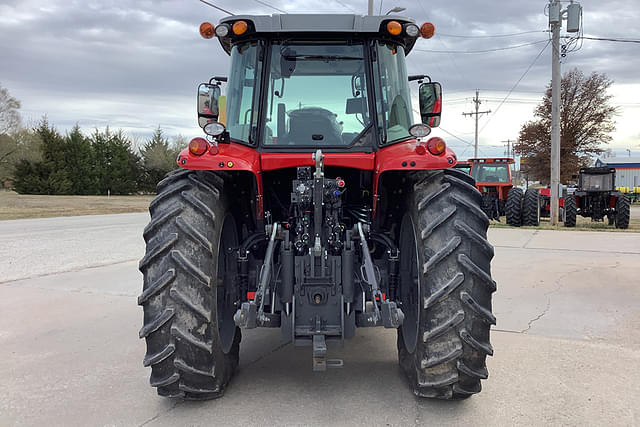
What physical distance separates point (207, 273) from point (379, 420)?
4.70 feet

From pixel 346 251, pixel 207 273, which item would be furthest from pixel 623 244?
pixel 207 273

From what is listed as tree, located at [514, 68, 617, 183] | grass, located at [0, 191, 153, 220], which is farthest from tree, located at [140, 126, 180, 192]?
tree, located at [514, 68, 617, 183]

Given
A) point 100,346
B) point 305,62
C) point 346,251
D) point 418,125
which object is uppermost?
point 305,62

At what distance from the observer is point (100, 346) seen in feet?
15.9

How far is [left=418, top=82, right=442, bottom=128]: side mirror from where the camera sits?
409 cm

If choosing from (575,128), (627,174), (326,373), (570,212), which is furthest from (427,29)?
(627,174)

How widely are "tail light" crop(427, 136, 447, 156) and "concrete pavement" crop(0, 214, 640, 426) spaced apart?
1.69m

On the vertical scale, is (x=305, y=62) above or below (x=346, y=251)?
above

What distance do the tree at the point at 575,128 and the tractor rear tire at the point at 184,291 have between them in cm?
3591

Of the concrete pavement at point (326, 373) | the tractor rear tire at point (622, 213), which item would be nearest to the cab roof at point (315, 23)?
the concrete pavement at point (326, 373)

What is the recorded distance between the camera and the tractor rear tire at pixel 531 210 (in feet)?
57.2

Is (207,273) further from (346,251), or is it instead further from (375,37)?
(375,37)

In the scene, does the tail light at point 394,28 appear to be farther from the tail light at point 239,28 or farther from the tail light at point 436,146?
the tail light at point 239,28

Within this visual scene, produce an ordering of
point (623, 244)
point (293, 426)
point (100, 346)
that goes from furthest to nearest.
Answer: point (623, 244), point (100, 346), point (293, 426)
